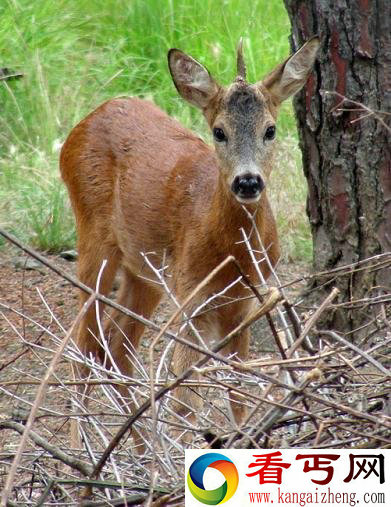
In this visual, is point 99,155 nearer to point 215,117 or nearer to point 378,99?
point 215,117

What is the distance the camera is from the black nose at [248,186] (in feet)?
17.8

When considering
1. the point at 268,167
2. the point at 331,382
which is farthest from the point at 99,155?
the point at 331,382

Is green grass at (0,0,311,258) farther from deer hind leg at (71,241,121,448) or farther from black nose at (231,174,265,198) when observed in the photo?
black nose at (231,174,265,198)

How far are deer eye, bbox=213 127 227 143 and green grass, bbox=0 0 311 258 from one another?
2.71m

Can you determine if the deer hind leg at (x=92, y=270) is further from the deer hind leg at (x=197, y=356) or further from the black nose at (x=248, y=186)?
the black nose at (x=248, y=186)

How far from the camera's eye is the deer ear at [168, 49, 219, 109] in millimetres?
6062

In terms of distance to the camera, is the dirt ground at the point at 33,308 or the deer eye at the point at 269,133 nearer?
the deer eye at the point at 269,133

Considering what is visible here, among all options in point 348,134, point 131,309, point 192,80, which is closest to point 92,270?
point 131,309

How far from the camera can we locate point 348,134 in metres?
6.12

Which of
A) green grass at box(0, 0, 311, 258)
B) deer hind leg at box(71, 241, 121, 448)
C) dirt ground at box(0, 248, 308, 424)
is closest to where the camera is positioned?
deer hind leg at box(71, 241, 121, 448)

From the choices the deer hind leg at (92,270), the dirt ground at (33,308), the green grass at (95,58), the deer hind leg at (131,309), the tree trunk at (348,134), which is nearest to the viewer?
the tree trunk at (348,134)

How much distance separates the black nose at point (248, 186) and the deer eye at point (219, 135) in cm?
38

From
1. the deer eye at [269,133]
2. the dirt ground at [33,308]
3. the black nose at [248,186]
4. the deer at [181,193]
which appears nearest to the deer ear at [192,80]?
the deer at [181,193]

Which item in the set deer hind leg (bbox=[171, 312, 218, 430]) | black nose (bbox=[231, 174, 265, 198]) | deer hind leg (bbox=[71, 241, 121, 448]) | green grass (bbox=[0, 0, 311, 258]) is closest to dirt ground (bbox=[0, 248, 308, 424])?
deer hind leg (bbox=[71, 241, 121, 448])
